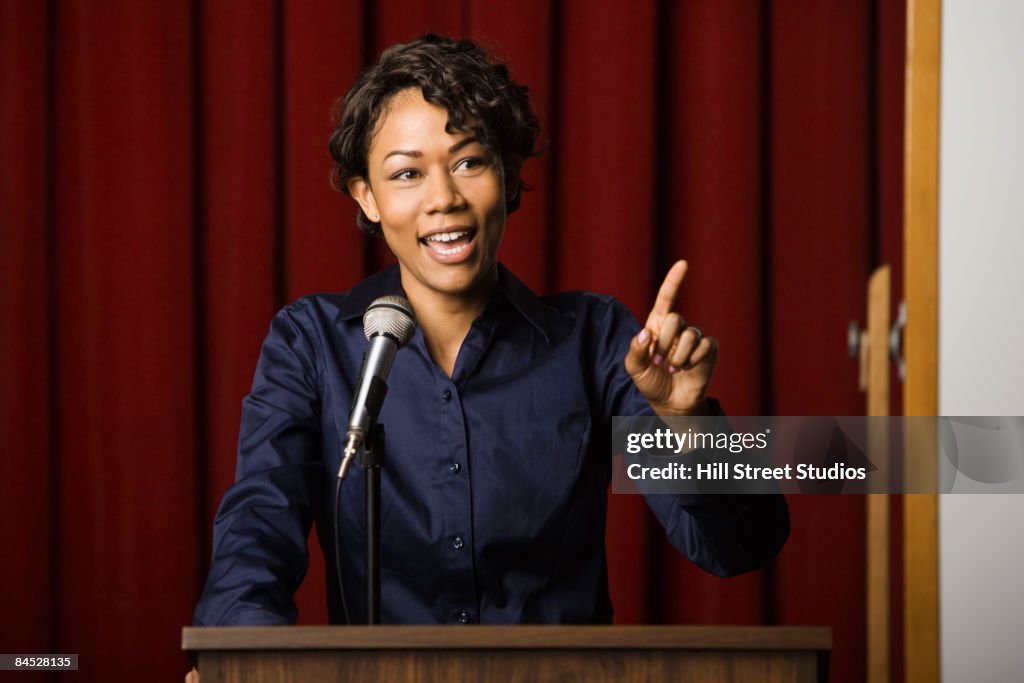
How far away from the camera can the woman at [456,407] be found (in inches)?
59.1

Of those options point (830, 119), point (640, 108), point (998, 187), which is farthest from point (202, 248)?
point (998, 187)

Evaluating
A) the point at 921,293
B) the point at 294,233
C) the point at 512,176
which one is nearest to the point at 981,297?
the point at 921,293

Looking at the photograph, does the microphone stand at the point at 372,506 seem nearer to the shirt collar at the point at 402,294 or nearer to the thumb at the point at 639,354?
the thumb at the point at 639,354

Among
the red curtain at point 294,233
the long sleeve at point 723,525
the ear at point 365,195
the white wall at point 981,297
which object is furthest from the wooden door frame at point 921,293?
the red curtain at point 294,233

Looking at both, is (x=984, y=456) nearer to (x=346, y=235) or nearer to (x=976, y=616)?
(x=976, y=616)

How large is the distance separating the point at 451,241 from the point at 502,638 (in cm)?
71

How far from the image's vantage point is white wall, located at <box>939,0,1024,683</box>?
1408mm

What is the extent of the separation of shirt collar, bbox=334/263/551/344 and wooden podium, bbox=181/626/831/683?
2.44 feet

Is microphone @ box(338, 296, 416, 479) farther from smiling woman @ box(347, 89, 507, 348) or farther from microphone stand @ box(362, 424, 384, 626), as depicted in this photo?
smiling woman @ box(347, 89, 507, 348)

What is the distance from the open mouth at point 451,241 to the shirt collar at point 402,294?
0.45 feet

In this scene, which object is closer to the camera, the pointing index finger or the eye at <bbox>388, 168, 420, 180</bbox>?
the pointing index finger

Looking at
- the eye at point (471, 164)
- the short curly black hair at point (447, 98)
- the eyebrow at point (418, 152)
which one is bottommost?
the eye at point (471, 164)

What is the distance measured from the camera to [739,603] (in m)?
2.38

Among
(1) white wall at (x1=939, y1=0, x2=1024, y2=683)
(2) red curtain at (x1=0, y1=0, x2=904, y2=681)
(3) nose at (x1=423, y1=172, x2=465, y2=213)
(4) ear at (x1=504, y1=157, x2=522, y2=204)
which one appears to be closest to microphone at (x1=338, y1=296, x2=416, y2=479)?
(3) nose at (x1=423, y1=172, x2=465, y2=213)
